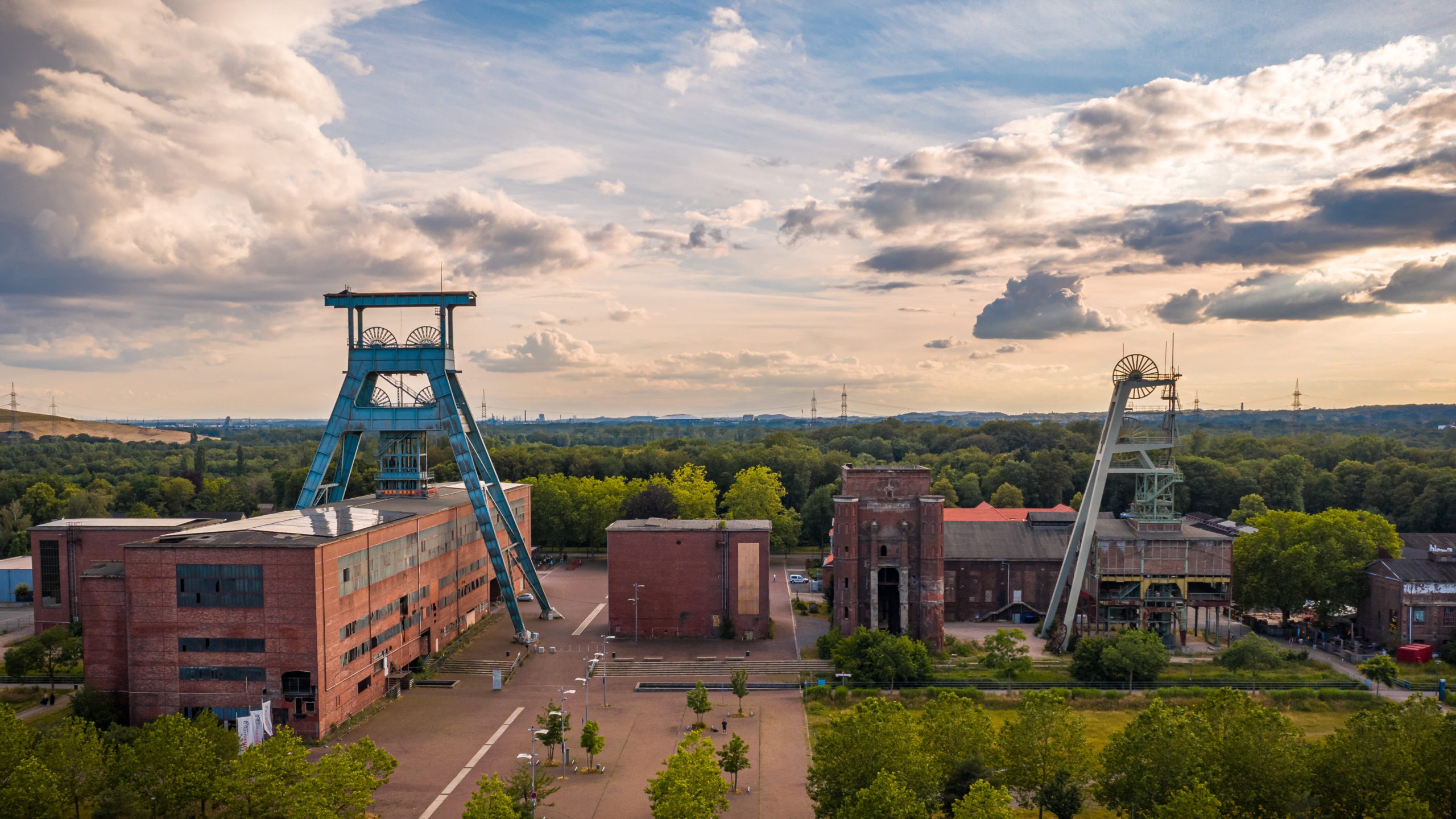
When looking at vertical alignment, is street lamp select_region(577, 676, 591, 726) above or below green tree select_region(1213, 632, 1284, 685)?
below

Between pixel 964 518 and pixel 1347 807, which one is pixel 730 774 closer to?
pixel 1347 807

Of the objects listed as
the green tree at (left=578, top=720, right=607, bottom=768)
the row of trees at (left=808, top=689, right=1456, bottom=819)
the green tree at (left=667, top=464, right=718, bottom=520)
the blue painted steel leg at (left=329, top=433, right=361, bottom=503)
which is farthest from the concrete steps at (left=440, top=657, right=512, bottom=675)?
the green tree at (left=667, top=464, right=718, bottom=520)

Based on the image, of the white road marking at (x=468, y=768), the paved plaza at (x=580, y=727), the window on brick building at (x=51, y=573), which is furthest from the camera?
the window on brick building at (x=51, y=573)

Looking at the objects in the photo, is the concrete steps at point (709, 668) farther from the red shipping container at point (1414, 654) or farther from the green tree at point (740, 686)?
the red shipping container at point (1414, 654)

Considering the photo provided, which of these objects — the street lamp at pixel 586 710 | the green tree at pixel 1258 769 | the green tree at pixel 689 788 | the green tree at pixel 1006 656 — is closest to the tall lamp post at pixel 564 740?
the street lamp at pixel 586 710

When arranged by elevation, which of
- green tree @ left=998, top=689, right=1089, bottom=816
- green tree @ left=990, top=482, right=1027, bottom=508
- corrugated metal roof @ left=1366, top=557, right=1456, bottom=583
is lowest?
green tree @ left=998, top=689, right=1089, bottom=816

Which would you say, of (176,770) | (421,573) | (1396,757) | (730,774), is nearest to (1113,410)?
(1396,757)

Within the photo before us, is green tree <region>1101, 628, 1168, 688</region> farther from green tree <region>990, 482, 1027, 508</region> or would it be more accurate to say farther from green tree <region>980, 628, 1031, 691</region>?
green tree <region>990, 482, 1027, 508</region>
